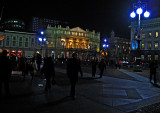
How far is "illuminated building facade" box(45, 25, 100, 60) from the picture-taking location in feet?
253

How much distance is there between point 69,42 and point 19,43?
27.9 meters

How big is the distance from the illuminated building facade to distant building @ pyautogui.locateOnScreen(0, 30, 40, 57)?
8.32 m

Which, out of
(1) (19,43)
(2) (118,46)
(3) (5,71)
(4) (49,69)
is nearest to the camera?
(3) (5,71)

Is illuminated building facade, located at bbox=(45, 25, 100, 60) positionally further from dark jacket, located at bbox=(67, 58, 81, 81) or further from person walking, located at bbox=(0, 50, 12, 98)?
person walking, located at bbox=(0, 50, 12, 98)

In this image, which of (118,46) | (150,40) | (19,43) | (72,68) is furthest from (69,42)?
(72,68)

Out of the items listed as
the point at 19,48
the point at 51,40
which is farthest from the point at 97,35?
the point at 19,48

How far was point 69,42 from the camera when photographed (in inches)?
3324

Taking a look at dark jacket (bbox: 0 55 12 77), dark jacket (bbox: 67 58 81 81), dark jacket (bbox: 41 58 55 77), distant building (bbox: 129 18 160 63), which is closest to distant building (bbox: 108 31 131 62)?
distant building (bbox: 129 18 160 63)

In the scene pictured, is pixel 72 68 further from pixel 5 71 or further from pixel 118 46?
pixel 118 46

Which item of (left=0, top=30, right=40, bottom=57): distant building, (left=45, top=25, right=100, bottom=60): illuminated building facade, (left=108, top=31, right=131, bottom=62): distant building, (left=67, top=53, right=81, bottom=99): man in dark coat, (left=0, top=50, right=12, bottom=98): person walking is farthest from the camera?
(left=108, top=31, right=131, bottom=62): distant building

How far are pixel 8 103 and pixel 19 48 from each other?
2678 inches

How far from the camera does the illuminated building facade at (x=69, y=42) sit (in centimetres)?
7712

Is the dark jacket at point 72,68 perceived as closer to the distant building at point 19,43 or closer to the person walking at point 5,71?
the person walking at point 5,71

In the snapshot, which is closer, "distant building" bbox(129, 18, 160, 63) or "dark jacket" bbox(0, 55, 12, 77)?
"dark jacket" bbox(0, 55, 12, 77)
